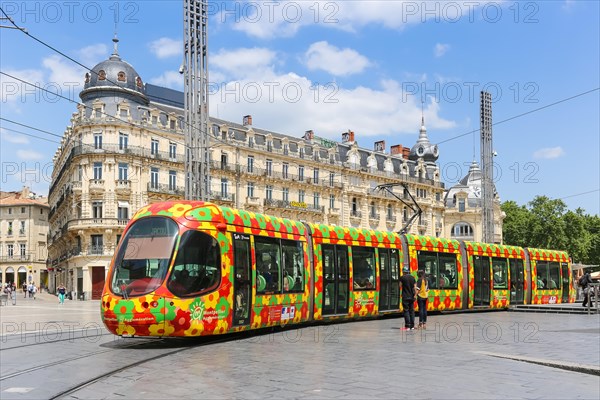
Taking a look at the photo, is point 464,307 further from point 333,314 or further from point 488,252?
point 333,314

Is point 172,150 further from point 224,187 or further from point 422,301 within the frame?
point 422,301

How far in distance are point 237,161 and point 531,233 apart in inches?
1637

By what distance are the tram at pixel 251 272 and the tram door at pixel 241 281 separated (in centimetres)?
2

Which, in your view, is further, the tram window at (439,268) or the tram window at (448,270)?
the tram window at (448,270)

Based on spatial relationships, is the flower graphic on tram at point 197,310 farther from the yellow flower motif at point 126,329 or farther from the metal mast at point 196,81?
the metal mast at point 196,81

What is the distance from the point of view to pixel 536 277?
27.6 m

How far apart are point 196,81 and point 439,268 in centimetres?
1510

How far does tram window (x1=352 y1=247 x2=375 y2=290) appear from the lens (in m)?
18.5

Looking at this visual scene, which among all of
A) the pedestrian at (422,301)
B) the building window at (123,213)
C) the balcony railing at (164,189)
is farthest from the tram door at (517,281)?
the building window at (123,213)

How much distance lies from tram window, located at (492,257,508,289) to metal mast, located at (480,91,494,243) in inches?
690

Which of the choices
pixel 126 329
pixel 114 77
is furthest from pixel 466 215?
pixel 126 329

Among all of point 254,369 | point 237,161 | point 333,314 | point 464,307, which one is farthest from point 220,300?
point 237,161

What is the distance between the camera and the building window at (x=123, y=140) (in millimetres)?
51250

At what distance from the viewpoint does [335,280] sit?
58.1 ft
